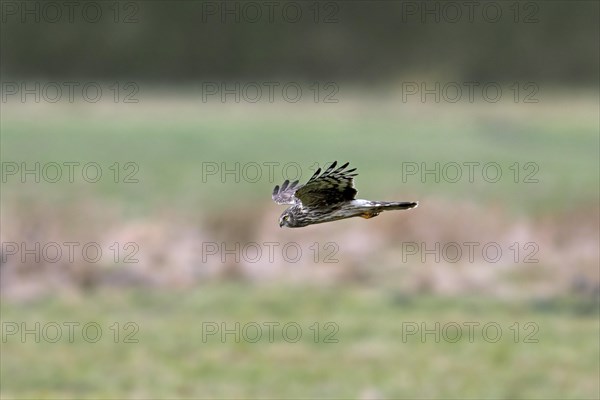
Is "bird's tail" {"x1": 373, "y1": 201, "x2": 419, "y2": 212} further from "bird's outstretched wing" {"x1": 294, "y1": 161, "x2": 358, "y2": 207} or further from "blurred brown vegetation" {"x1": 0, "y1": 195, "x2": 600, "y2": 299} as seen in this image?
"blurred brown vegetation" {"x1": 0, "y1": 195, "x2": 600, "y2": 299}

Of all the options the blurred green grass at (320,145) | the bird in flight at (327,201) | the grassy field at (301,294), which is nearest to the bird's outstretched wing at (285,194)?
the bird in flight at (327,201)

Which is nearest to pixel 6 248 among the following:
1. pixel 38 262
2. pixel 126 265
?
pixel 38 262

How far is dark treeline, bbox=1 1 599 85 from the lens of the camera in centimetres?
6278

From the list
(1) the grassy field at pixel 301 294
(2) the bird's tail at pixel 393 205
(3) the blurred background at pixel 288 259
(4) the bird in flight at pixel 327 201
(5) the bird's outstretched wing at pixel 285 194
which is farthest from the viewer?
(3) the blurred background at pixel 288 259

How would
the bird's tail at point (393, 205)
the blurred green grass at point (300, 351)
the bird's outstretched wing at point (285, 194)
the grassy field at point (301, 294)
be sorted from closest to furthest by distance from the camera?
the bird's tail at point (393, 205) → the bird's outstretched wing at point (285, 194) → the blurred green grass at point (300, 351) → the grassy field at point (301, 294)

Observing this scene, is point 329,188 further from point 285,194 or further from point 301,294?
point 301,294

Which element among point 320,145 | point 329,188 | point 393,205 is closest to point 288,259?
point 320,145

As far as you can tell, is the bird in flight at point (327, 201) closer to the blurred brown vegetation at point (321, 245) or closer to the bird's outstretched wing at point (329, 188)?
the bird's outstretched wing at point (329, 188)

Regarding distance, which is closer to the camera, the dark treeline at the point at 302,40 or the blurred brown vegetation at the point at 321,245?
the blurred brown vegetation at the point at 321,245

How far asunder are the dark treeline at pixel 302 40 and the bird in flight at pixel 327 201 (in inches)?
2125

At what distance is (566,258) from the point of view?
28375mm

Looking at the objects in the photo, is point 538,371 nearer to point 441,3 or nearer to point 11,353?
point 11,353

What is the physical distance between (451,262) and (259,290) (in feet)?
15.6

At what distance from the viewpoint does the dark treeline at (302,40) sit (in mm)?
62781
